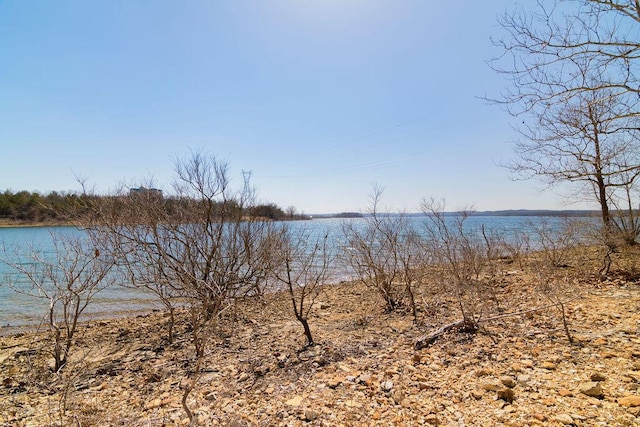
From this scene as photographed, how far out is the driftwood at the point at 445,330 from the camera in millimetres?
4723

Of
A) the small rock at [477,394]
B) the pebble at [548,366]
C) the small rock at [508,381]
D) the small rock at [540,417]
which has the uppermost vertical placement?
the pebble at [548,366]

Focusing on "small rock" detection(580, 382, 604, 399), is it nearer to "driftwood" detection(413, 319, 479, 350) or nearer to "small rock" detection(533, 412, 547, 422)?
"small rock" detection(533, 412, 547, 422)

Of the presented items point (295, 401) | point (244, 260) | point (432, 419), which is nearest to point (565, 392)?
point (432, 419)

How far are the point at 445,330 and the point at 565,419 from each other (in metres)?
2.57

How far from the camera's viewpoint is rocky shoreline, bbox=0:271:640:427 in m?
2.94

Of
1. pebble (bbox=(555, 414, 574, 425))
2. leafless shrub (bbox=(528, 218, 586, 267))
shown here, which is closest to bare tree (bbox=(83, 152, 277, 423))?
pebble (bbox=(555, 414, 574, 425))

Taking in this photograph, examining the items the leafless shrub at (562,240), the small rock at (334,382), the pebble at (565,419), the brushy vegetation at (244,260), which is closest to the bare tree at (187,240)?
the brushy vegetation at (244,260)

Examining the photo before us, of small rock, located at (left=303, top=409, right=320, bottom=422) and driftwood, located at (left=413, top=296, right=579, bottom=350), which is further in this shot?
driftwood, located at (left=413, top=296, right=579, bottom=350)

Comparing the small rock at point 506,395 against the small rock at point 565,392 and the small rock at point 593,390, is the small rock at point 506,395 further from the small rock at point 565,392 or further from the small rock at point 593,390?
the small rock at point 593,390

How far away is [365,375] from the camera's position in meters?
3.94

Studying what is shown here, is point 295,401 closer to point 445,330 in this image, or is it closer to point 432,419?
point 432,419

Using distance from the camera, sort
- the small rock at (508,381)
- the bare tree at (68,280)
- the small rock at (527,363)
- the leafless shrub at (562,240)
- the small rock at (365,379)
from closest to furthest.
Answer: the small rock at (508,381) → the small rock at (527,363) → the small rock at (365,379) → the bare tree at (68,280) → the leafless shrub at (562,240)

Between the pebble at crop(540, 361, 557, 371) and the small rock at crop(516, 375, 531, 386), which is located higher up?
the pebble at crop(540, 361, 557, 371)

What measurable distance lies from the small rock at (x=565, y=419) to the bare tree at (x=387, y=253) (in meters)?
4.52
